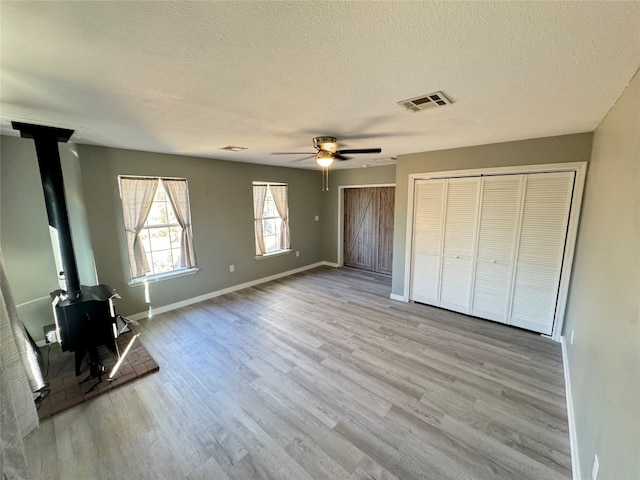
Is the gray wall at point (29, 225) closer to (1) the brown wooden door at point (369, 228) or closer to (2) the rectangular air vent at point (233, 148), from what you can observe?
(2) the rectangular air vent at point (233, 148)

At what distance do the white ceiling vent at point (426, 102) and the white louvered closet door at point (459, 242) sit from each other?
2.00 metres

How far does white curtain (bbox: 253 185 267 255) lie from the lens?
5.15m

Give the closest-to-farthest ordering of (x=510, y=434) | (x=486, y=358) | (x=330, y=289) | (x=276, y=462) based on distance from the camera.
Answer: (x=276, y=462), (x=510, y=434), (x=486, y=358), (x=330, y=289)

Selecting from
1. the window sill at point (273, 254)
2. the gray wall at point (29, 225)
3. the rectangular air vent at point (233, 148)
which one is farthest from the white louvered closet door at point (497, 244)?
the gray wall at point (29, 225)

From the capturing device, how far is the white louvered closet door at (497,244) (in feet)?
10.7

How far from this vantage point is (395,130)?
2578 mm

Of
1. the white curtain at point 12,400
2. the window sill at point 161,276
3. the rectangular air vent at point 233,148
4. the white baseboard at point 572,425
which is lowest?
the white baseboard at point 572,425

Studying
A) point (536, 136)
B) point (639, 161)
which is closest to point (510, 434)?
point (639, 161)

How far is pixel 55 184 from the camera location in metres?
2.41

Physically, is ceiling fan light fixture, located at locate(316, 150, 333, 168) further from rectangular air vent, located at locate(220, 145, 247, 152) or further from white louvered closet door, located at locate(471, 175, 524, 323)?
white louvered closet door, located at locate(471, 175, 524, 323)

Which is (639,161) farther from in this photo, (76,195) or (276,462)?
(76,195)

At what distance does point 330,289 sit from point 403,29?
14.2ft

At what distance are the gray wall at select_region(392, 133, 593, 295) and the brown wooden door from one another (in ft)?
5.13

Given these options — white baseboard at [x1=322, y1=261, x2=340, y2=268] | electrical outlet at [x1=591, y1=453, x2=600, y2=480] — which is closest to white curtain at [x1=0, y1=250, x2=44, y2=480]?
electrical outlet at [x1=591, y1=453, x2=600, y2=480]
